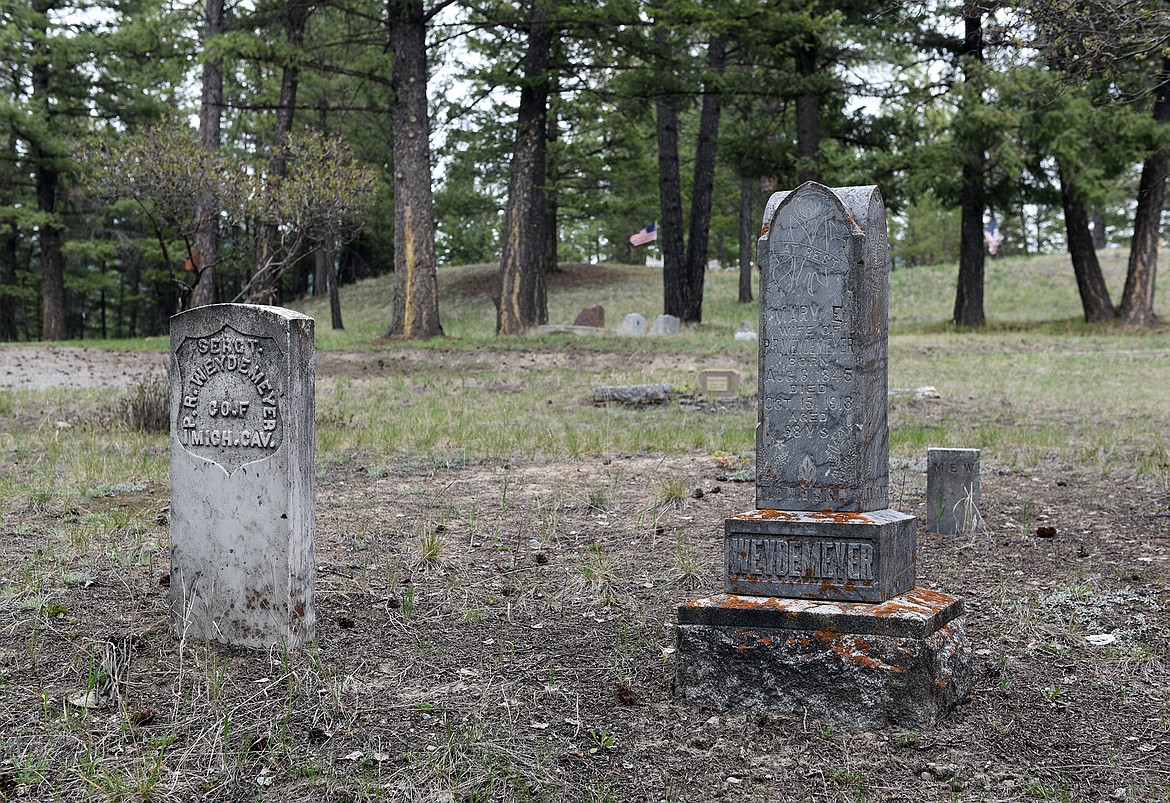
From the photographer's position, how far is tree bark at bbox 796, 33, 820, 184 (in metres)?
22.7

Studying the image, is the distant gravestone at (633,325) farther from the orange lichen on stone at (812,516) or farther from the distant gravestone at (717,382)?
the orange lichen on stone at (812,516)

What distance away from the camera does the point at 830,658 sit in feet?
13.4

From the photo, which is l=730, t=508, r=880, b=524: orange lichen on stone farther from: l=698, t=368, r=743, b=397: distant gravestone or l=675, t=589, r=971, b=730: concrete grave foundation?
l=698, t=368, r=743, b=397: distant gravestone

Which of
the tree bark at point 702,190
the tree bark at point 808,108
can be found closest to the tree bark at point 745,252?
the tree bark at point 702,190

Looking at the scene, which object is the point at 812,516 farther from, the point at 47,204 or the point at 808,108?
the point at 47,204

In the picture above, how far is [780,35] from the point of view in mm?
22141

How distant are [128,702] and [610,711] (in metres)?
1.79

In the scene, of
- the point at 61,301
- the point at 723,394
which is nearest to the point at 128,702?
the point at 723,394

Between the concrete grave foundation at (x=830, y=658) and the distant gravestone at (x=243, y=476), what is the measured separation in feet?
5.53

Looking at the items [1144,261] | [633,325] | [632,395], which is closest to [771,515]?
[632,395]

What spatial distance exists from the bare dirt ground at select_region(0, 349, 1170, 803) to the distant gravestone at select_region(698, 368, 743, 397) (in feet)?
24.0

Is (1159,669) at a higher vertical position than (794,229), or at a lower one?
lower

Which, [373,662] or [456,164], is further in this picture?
[456,164]

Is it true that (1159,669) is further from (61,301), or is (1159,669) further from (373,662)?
(61,301)
